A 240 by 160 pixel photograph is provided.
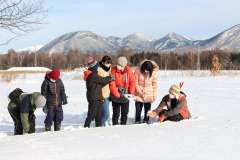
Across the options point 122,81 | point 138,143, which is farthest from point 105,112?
point 138,143

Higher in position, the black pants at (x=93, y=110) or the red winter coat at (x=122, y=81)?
the red winter coat at (x=122, y=81)

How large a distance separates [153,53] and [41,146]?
78.5 metres

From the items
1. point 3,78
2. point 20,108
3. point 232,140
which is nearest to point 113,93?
point 20,108

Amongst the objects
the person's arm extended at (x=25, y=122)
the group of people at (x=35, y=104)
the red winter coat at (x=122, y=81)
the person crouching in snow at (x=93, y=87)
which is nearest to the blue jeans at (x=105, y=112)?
the red winter coat at (x=122, y=81)

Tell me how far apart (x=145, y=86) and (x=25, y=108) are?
2.89 metres

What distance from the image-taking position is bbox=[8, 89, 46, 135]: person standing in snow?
912 centimetres

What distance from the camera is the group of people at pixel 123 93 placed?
9945 mm

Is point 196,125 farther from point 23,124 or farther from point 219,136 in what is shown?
point 23,124

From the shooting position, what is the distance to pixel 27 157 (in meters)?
6.48

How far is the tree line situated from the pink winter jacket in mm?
56350

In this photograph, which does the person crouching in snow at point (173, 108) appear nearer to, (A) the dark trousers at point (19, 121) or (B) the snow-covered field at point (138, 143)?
(B) the snow-covered field at point (138, 143)

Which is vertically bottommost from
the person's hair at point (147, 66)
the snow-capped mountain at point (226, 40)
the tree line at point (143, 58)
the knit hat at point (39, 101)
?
the tree line at point (143, 58)

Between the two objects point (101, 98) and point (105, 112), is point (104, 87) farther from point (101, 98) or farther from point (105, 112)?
point (105, 112)

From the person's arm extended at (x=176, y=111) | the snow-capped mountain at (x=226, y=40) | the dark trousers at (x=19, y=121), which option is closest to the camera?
the dark trousers at (x=19, y=121)
